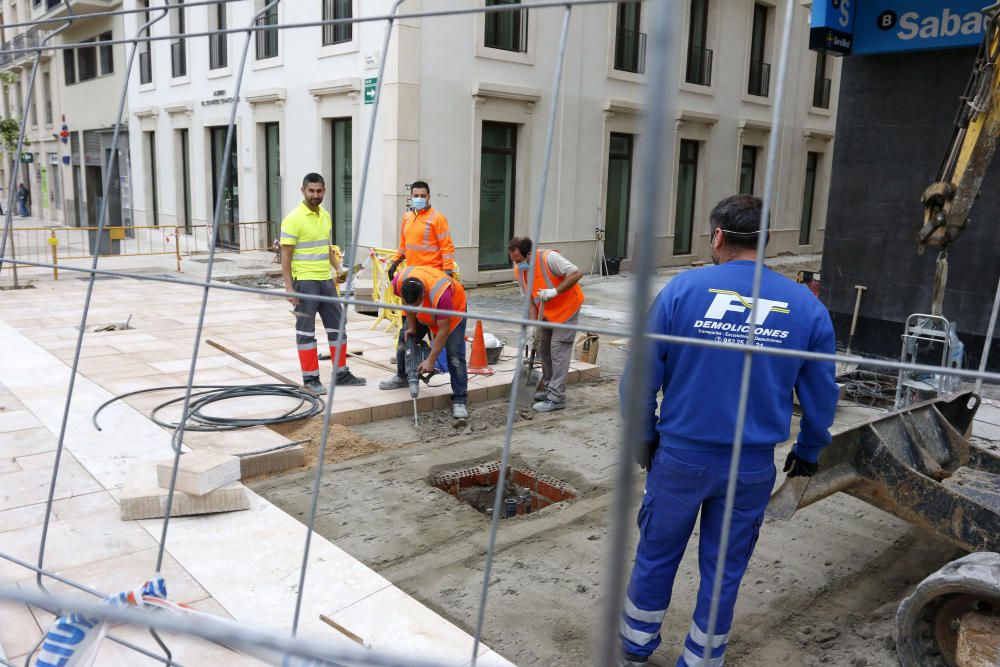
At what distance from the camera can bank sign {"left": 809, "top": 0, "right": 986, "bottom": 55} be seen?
8.26m

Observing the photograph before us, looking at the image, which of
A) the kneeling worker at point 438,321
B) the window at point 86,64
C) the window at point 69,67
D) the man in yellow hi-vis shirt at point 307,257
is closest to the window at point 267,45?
the man in yellow hi-vis shirt at point 307,257

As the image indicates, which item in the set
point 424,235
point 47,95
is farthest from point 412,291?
point 47,95

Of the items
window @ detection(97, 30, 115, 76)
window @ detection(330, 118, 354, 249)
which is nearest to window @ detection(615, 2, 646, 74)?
window @ detection(330, 118, 354, 249)

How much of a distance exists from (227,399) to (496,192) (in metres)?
8.51

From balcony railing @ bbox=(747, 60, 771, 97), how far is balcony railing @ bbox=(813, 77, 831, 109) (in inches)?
77.9

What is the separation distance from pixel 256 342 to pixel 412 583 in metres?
5.74

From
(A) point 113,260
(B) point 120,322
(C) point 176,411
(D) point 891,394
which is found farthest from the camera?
(A) point 113,260

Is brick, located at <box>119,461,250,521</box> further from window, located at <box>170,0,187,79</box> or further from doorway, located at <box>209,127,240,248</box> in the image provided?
window, located at <box>170,0,187,79</box>

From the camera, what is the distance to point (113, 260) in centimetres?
1659

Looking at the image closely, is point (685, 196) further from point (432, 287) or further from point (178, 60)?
point (432, 287)

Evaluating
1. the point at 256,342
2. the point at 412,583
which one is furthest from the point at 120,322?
the point at 412,583

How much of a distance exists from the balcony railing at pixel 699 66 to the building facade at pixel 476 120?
5 centimetres

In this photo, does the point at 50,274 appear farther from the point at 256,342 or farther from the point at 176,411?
the point at 176,411

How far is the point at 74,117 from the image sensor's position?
25.3 metres
